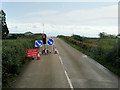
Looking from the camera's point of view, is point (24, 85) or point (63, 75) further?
point (63, 75)

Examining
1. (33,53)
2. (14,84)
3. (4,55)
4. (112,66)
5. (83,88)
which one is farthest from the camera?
(33,53)

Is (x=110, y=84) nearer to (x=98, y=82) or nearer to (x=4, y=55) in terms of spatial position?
(x=98, y=82)

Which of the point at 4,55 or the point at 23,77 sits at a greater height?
the point at 4,55

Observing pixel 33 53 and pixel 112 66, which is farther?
pixel 33 53

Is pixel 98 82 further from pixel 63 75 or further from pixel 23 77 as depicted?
pixel 23 77

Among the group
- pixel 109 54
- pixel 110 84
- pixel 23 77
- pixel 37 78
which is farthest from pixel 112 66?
pixel 23 77

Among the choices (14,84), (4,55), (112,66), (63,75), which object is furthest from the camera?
(112,66)

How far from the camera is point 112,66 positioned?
13719 mm

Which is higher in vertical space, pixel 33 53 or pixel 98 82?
pixel 33 53

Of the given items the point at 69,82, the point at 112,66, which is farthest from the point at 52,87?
the point at 112,66

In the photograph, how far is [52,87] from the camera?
8.73 m

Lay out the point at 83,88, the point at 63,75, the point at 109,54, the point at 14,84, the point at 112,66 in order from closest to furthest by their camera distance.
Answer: the point at 83,88
the point at 14,84
the point at 63,75
the point at 112,66
the point at 109,54

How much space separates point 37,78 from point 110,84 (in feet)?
16.8

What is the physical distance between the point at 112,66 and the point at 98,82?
4610mm
